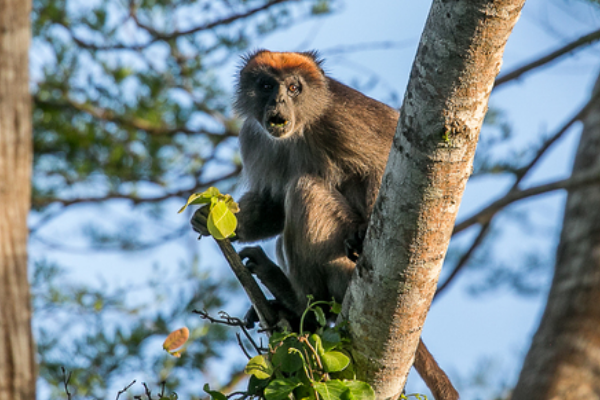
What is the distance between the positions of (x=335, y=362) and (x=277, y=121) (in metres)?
1.93

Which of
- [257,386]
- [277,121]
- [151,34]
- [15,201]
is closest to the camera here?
[257,386]

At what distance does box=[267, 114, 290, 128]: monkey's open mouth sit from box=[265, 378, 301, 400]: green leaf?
1.90 metres

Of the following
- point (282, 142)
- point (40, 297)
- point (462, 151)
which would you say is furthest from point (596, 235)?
point (40, 297)

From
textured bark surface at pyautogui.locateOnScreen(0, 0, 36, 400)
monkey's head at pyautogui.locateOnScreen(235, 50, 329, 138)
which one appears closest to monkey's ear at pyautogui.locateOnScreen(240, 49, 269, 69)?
monkey's head at pyautogui.locateOnScreen(235, 50, 329, 138)

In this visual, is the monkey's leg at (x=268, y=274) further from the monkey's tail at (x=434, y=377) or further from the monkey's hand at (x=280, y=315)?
the monkey's tail at (x=434, y=377)

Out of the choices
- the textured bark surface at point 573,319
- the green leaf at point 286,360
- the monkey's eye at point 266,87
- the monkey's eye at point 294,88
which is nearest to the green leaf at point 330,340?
the green leaf at point 286,360

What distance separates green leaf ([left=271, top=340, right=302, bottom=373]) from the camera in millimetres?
2389

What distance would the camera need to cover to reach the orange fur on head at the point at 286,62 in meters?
4.18

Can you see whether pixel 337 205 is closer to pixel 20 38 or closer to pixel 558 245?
pixel 558 245

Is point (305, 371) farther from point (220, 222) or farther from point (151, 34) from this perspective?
point (151, 34)

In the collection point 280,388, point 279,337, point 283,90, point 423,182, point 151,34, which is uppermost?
point 151,34

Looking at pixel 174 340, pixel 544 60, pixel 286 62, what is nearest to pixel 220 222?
pixel 174 340

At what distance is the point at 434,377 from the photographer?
10.2ft

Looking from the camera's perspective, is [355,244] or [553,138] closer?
[355,244]
